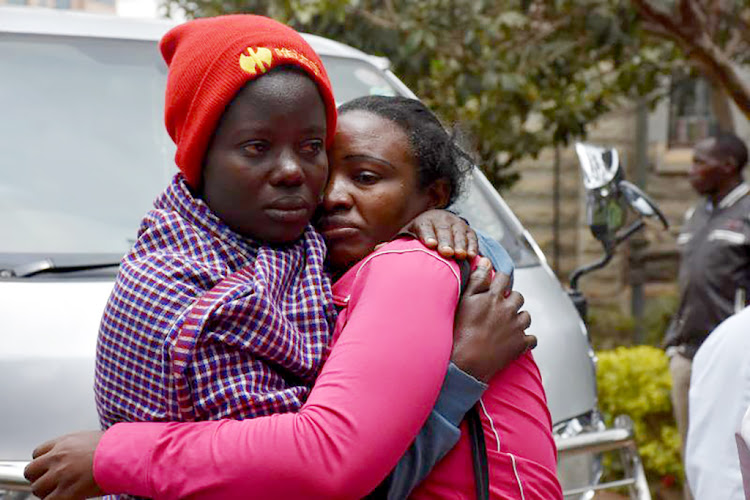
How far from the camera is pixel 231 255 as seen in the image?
173 cm

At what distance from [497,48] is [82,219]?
15.5ft

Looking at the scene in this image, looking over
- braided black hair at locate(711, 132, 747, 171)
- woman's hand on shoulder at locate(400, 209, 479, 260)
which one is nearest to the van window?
woman's hand on shoulder at locate(400, 209, 479, 260)

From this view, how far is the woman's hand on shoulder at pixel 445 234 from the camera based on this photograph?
170 cm

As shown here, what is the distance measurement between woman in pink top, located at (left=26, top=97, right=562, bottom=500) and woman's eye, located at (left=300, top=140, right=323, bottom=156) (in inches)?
8.1

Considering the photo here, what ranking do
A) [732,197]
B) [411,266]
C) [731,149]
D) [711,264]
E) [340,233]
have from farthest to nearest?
[731,149], [732,197], [711,264], [340,233], [411,266]

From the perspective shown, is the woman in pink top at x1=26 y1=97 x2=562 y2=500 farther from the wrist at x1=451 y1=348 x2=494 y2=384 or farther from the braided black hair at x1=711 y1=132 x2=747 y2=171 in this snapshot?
the braided black hair at x1=711 y1=132 x2=747 y2=171

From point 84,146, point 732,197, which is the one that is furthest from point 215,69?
point 732,197

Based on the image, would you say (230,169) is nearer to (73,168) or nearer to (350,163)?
(350,163)

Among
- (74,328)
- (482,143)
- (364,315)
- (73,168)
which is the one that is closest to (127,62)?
(73,168)

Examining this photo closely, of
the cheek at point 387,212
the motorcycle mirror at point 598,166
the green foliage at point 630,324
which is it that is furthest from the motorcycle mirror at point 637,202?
the green foliage at point 630,324

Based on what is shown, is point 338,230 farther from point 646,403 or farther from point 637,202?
point 646,403

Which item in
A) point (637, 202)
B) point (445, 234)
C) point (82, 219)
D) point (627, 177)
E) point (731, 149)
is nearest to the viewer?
point (445, 234)

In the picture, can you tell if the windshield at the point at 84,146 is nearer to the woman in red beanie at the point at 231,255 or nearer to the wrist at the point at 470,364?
the woman in red beanie at the point at 231,255

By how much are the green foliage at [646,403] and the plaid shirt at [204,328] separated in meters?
4.99
